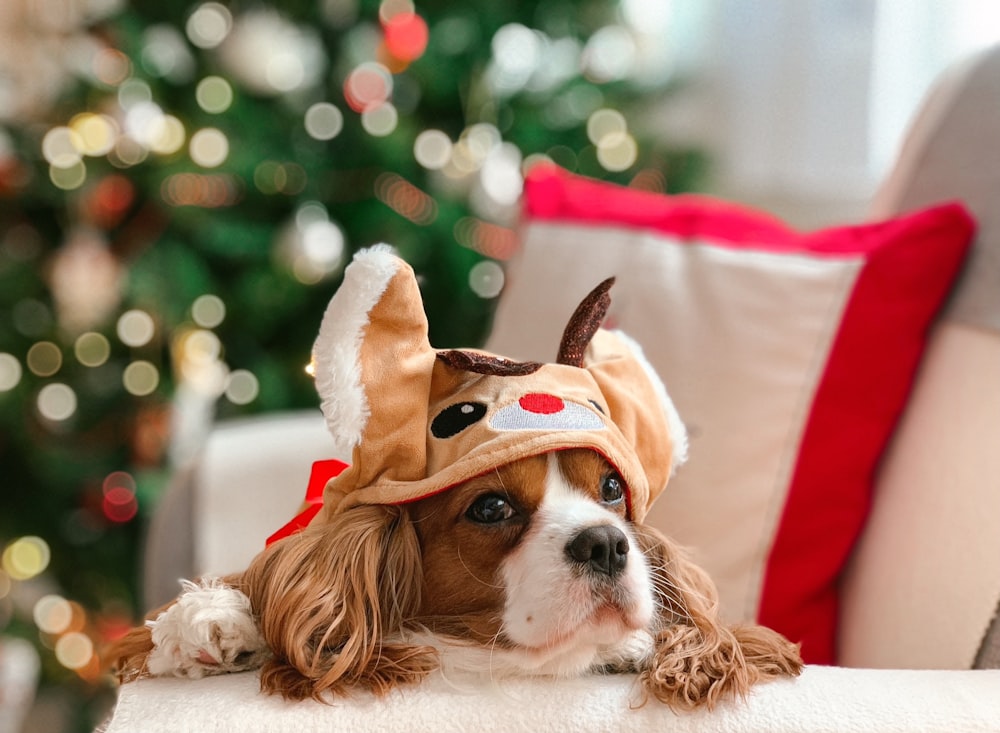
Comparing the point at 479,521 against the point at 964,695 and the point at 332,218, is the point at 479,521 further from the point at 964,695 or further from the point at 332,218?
the point at 332,218

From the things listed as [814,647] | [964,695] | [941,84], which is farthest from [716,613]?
[941,84]

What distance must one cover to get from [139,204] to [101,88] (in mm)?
255

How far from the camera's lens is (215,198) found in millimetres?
2039

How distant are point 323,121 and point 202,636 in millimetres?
1527

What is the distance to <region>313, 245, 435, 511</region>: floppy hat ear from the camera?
75 centimetres

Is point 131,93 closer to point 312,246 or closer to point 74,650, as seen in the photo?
point 312,246

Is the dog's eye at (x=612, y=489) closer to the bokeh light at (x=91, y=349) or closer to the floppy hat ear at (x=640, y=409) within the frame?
the floppy hat ear at (x=640, y=409)

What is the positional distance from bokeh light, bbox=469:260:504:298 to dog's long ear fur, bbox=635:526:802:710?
118 cm

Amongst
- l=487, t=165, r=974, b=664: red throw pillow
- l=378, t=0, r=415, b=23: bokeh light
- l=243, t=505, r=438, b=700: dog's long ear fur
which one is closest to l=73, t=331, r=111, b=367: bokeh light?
l=378, t=0, r=415, b=23: bokeh light

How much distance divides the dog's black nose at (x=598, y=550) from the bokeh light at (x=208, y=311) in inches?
58.1

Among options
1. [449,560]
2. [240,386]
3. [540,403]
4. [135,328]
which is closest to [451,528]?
[449,560]

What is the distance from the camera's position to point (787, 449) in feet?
3.97

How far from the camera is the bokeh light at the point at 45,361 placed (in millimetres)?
2090

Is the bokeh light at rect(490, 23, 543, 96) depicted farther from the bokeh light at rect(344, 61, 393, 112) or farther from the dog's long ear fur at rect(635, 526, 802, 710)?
the dog's long ear fur at rect(635, 526, 802, 710)
